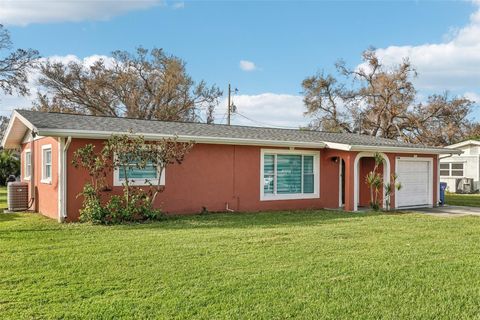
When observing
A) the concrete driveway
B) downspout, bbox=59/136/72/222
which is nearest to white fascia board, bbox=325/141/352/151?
the concrete driveway

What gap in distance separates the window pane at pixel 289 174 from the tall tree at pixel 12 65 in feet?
69.5

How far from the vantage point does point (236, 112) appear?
1547 inches

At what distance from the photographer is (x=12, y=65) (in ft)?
95.7

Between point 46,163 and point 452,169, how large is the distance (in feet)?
80.9

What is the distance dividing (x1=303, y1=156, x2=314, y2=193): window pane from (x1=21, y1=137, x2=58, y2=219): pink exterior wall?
8.03 meters

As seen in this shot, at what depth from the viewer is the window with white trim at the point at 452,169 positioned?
28.6 meters

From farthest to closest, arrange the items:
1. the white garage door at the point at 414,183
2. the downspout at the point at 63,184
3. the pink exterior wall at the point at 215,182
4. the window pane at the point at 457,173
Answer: the window pane at the point at 457,173 → the white garage door at the point at 414,183 → the pink exterior wall at the point at 215,182 → the downspout at the point at 63,184

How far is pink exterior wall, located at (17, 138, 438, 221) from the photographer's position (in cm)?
1207

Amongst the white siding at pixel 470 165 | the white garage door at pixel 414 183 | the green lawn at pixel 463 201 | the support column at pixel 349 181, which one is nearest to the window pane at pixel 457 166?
the white siding at pixel 470 165

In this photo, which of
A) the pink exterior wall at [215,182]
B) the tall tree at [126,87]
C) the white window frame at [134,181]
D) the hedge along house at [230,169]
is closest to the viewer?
the hedge along house at [230,169]

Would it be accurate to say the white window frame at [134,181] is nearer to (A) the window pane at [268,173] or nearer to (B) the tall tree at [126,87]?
(A) the window pane at [268,173]

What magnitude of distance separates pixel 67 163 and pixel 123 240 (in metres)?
3.91

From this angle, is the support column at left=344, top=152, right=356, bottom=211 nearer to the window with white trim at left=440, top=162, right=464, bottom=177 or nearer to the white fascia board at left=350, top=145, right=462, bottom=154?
the white fascia board at left=350, top=145, right=462, bottom=154

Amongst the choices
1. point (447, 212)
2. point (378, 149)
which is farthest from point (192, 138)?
point (447, 212)
